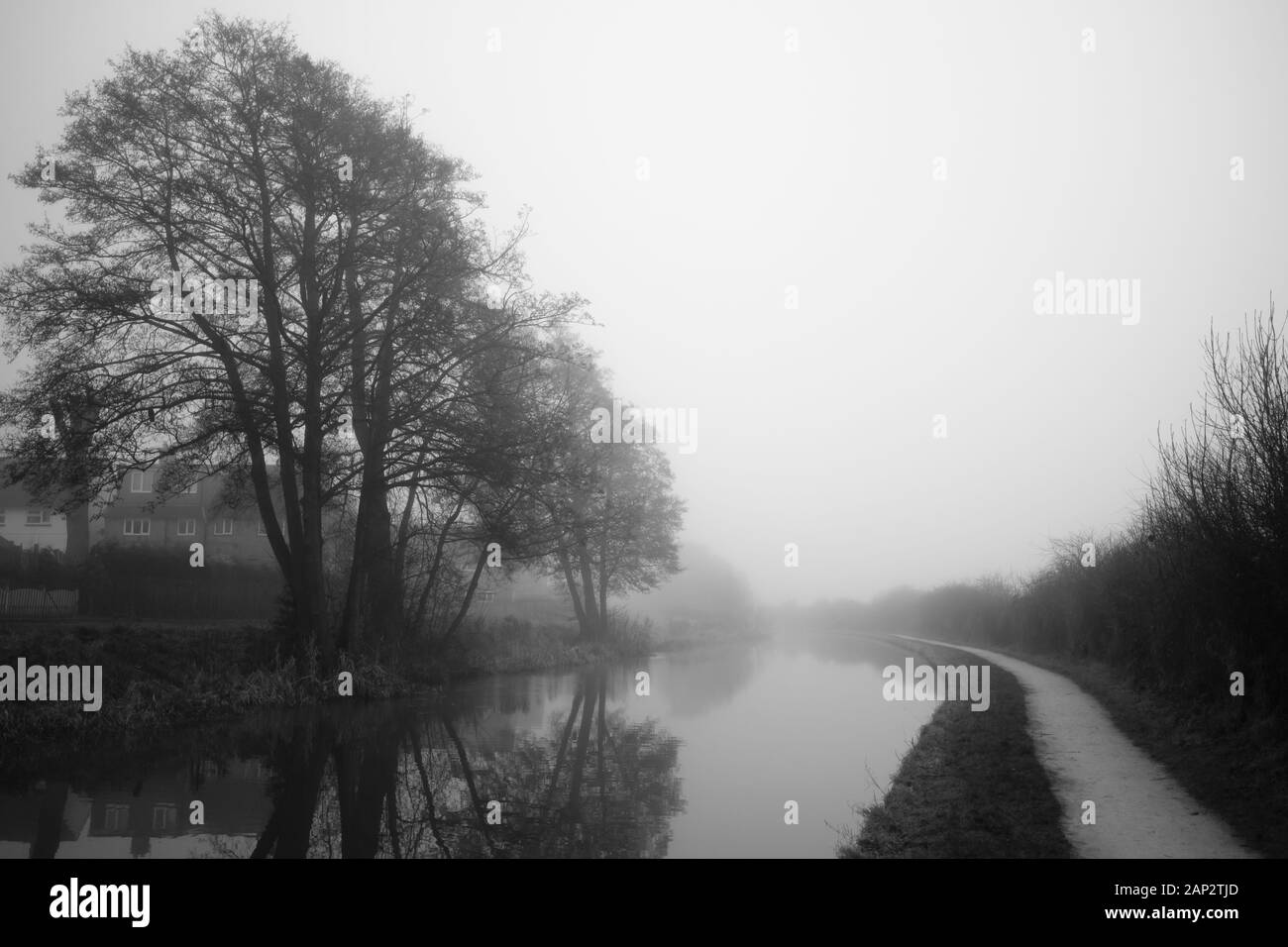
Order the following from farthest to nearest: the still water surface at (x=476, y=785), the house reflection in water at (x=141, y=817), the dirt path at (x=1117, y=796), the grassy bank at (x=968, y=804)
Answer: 1. the still water surface at (x=476, y=785)
2. the house reflection in water at (x=141, y=817)
3. the grassy bank at (x=968, y=804)
4. the dirt path at (x=1117, y=796)

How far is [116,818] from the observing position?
9023 millimetres

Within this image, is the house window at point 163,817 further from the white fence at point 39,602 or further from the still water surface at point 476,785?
the white fence at point 39,602

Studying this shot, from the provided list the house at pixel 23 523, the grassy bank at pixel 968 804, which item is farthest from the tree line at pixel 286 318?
the house at pixel 23 523

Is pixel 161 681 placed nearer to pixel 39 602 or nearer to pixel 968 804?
pixel 39 602

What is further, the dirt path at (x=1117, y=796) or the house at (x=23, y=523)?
the house at (x=23, y=523)

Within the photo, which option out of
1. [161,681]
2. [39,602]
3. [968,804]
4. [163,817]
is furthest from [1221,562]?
[39,602]

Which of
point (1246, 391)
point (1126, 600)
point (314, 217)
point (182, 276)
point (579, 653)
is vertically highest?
point (314, 217)

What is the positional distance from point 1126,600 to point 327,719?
61.6ft

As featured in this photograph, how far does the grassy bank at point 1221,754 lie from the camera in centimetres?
825

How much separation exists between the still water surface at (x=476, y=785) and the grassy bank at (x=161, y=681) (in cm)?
83
